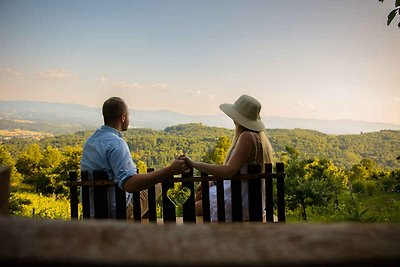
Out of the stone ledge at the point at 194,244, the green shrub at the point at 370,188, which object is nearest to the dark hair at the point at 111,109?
the stone ledge at the point at 194,244

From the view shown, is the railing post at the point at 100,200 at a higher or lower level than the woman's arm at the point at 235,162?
lower

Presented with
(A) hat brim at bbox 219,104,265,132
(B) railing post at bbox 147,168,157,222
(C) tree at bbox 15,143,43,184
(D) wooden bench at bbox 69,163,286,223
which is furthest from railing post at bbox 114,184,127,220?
(C) tree at bbox 15,143,43,184

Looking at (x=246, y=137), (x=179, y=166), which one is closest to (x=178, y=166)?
(x=179, y=166)

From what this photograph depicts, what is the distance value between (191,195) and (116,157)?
3.21ft

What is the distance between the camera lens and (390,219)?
797cm

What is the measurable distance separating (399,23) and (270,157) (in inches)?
86.6

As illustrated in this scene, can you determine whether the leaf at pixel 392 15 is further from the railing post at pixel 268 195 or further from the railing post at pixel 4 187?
the railing post at pixel 4 187

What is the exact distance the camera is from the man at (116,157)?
353 cm

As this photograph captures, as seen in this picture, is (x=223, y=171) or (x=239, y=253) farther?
(x=223, y=171)

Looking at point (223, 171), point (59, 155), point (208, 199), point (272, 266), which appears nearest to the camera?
point (272, 266)

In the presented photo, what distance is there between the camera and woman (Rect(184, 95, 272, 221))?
395 centimetres

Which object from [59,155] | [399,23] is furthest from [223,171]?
[59,155]

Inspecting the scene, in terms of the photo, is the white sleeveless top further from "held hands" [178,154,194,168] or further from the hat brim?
"held hands" [178,154,194,168]

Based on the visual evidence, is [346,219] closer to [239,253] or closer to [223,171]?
[223,171]
